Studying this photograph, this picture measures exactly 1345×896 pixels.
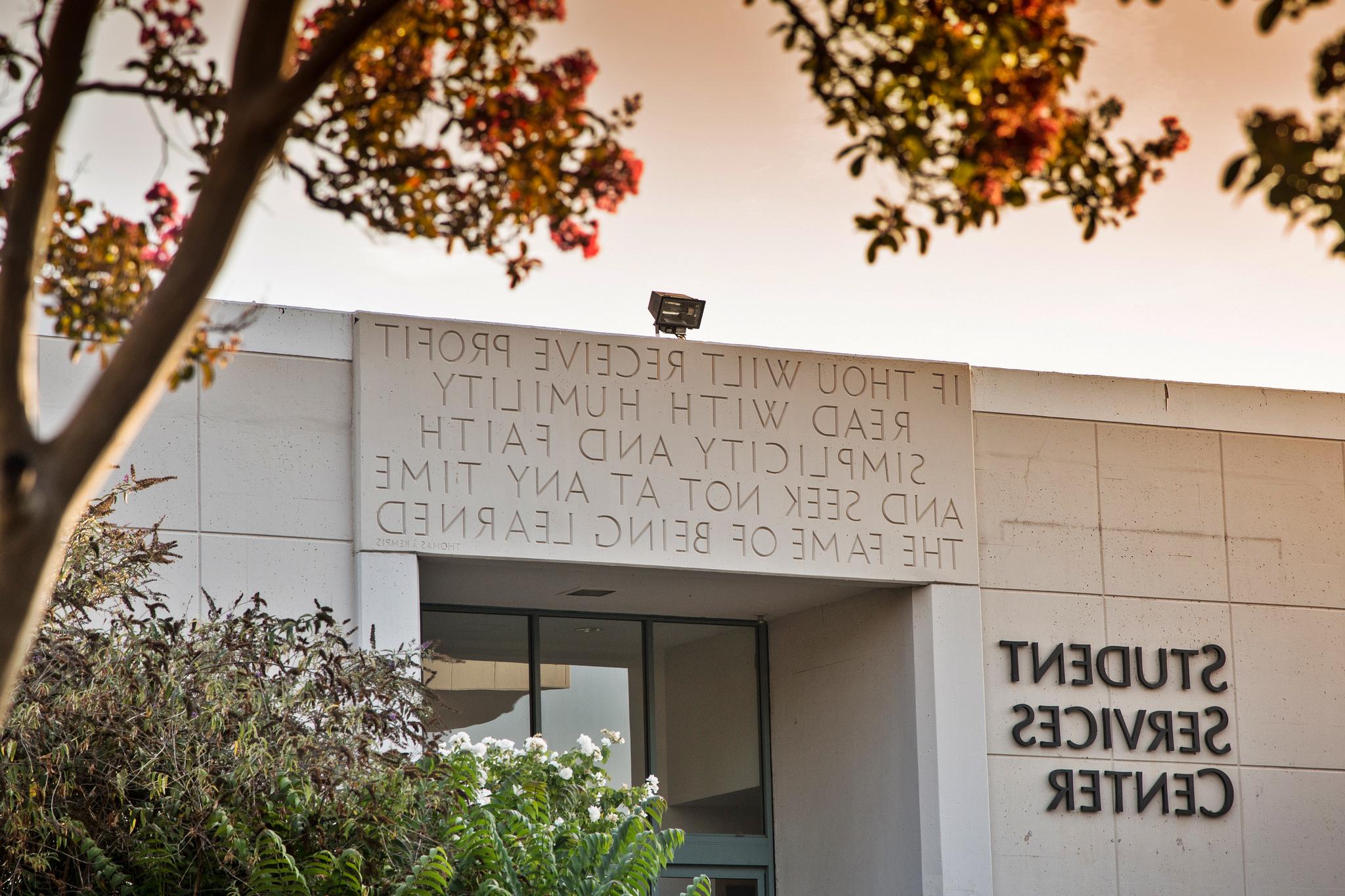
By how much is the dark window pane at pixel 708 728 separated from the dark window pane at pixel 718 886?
1.41 ft

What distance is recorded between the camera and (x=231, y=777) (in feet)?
28.1

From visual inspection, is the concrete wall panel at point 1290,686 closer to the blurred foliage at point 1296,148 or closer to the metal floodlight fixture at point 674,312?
the metal floodlight fixture at point 674,312

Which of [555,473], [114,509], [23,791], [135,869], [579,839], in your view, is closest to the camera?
[23,791]

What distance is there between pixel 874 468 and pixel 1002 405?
136 centimetres

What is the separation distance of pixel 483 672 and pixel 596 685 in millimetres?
1030

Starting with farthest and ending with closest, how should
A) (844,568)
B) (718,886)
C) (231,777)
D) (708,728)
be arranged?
(708,728)
(718,886)
(844,568)
(231,777)

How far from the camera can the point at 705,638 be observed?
51.5 ft

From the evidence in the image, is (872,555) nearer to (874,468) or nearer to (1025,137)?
(874,468)

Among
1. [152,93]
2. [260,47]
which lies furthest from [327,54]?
[152,93]

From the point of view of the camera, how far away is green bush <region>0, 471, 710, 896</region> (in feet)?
27.4

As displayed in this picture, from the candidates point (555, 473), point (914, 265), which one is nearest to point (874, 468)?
point (914, 265)

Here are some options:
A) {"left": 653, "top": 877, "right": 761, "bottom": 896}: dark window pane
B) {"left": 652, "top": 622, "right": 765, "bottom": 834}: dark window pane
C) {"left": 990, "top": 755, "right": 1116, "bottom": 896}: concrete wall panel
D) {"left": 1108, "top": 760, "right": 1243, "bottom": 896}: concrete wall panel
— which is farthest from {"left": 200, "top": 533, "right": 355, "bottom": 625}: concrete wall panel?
{"left": 1108, "top": 760, "right": 1243, "bottom": 896}: concrete wall panel

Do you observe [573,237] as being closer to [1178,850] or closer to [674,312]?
[674,312]

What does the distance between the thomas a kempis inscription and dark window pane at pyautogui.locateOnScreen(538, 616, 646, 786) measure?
2.13 m
